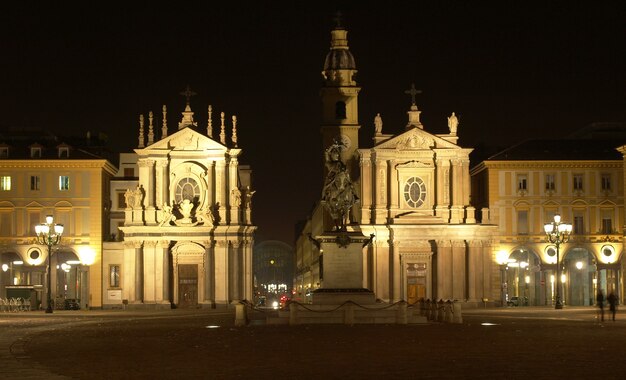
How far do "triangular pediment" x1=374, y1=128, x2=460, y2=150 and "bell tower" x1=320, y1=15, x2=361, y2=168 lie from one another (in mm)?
9249

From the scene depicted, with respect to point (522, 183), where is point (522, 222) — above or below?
below

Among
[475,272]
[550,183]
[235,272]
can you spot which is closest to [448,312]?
[475,272]

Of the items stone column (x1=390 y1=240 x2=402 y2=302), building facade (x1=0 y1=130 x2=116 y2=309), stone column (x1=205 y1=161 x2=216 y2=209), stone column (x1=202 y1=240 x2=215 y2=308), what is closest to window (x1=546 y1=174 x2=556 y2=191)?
stone column (x1=390 y1=240 x2=402 y2=302)

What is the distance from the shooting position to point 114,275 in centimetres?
10138

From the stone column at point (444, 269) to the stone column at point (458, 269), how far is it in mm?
311

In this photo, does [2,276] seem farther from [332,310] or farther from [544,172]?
[332,310]

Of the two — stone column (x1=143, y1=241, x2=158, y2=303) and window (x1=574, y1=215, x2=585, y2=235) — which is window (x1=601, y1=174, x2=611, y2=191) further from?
stone column (x1=143, y1=241, x2=158, y2=303)

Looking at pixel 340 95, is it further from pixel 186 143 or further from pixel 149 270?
pixel 149 270

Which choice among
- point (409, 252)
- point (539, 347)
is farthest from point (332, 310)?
point (409, 252)

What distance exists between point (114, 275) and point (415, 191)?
24718 millimetres

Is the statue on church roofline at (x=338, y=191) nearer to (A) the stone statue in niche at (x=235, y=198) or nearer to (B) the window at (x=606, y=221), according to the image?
(A) the stone statue in niche at (x=235, y=198)

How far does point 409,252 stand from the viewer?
3964 inches

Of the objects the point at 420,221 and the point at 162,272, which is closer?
the point at 162,272

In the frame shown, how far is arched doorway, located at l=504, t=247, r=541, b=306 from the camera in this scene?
101875 millimetres
